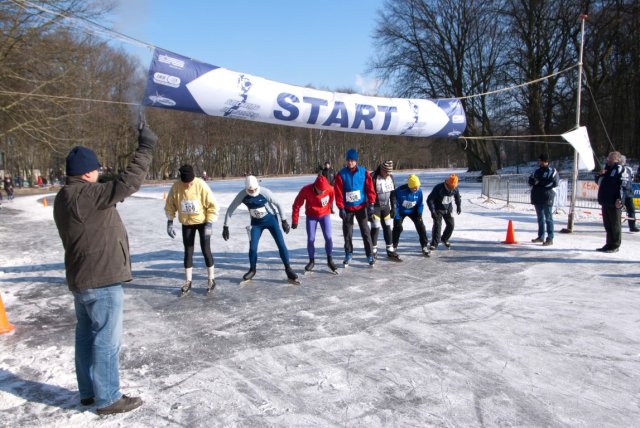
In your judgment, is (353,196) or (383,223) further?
(383,223)

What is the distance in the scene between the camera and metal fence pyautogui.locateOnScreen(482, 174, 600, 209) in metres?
14.9

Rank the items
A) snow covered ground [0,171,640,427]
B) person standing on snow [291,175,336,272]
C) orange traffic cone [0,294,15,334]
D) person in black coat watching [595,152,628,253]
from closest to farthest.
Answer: snow covered ground [0,171,640,427] → orange traffic cone [0,294,15,334] → person standing on snow [291,175,336,272] → person in black coat watching [595,152,628,253]

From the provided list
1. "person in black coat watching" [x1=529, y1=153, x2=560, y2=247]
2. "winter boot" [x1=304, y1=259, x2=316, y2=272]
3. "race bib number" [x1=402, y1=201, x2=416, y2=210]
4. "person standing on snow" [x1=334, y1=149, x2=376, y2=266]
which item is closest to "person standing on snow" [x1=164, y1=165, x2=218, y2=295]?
"winter boot" [x1=304, y1=259, x2=316, y2=272]

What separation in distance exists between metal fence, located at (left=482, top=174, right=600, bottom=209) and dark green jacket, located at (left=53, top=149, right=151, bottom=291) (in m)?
14.3

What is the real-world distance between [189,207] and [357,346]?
124 inches

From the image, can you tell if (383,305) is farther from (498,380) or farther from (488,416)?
(488,416)

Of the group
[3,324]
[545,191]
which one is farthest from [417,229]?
[3,324]

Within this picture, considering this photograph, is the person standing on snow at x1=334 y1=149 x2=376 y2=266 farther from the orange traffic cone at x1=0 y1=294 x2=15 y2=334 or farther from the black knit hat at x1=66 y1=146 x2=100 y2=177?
the orange traffic cone at x1=0 y1=294 x2=15 y2=334

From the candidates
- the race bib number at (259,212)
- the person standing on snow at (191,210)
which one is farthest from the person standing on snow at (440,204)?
the person standing on snow at (191,210)

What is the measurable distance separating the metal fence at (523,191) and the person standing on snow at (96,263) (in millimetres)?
14291

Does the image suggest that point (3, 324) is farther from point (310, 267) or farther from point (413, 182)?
point (413, 182)

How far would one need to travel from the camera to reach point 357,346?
4.16 metres

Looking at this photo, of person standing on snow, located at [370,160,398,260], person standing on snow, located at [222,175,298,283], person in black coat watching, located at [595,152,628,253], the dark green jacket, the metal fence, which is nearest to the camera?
the dark green jacket

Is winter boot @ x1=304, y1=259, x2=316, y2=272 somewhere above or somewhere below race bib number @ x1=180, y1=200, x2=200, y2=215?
→ below
